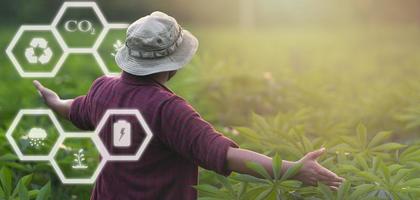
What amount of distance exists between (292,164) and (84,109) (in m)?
0.69

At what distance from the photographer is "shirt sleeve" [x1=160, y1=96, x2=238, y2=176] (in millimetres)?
2387

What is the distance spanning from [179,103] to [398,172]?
641 mm

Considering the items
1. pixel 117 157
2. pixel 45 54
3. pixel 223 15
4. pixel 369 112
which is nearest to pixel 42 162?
pixel 45 54

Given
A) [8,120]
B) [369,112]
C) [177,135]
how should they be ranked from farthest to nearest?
[369,112], [8,120], [177,135]

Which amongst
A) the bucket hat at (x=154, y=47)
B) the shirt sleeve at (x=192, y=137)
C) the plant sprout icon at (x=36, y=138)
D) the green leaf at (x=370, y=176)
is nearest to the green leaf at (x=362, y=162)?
the green leaf at (x=370, y=176)

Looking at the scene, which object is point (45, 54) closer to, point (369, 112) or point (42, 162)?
point (42, 162)

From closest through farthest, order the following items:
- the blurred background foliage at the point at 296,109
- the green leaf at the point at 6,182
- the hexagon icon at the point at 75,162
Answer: the blurred background foliage at the point at 296,109
the green leaf at the point at 6,182
the hexagon icon at the point at 75,162

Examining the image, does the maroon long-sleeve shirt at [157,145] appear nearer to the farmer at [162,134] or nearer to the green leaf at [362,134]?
the farmer at [162,134]

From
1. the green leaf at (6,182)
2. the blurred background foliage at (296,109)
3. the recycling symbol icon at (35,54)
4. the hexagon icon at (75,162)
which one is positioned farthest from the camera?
the hexagon icon at (75,162)

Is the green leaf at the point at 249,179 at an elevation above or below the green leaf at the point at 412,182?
below

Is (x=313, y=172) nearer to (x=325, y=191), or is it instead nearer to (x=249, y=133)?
(x=325, y=191)

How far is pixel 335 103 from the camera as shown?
527cm
